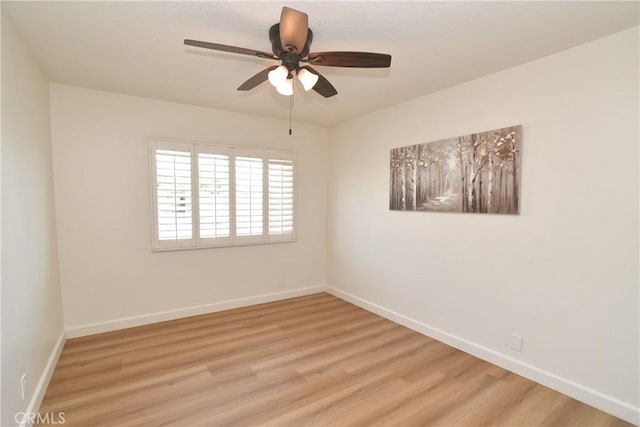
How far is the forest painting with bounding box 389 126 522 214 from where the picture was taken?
8.25ft

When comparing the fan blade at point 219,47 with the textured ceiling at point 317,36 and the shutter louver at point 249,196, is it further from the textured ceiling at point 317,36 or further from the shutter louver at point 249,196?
the shutter louver at point 249,196

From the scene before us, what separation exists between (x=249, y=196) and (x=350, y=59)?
2.45 meters

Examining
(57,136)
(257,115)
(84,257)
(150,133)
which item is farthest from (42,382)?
(257,115)

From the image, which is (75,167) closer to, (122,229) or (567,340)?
(122,229)

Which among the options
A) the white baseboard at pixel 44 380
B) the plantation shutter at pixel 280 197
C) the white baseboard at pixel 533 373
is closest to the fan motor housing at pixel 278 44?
the plantation shutter at pixel 280 197

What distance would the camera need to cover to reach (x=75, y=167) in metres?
3.04

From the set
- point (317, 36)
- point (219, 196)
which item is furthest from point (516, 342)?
point (219, 196)

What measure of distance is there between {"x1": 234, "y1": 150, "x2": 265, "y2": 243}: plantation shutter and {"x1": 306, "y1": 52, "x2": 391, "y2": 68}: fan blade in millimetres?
2178

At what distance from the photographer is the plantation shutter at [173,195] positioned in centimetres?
338

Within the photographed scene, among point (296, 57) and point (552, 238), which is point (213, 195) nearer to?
point (296, 57)

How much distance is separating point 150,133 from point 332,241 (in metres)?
2.69

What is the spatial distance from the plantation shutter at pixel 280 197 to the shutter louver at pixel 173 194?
3.35 feet

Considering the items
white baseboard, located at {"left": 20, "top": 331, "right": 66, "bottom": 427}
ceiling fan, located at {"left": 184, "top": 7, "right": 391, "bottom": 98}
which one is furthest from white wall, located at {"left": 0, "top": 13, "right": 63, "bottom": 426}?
ceiling fan, located at {"left": 184, "top": 7, "right": 391, "bottom": 98}

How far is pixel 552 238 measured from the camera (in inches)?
91.1
